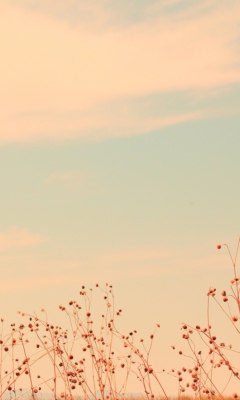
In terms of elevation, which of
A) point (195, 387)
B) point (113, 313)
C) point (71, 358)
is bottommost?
point (195, 387)

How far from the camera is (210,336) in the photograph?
5066mm

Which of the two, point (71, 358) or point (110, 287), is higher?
point (110, 287)

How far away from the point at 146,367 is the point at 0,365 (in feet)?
5.90

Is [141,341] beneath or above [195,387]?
above

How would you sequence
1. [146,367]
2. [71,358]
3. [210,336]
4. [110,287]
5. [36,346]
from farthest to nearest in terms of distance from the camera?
1. [110,287]
2. [36,346]
3. [71,358]
4. [146,367]
5. [210,336]

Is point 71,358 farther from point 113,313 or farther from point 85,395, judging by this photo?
point 113,313

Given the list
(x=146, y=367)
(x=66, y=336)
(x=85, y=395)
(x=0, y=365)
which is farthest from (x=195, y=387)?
(x=0, y=365)

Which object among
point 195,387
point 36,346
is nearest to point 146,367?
point 195,387

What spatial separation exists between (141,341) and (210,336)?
1.63 meters

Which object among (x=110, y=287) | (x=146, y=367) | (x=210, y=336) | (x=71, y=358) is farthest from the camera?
(x=110, y=287)

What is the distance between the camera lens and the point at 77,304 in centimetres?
703

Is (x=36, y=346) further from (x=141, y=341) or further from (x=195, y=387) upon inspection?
(x=195, y=387)

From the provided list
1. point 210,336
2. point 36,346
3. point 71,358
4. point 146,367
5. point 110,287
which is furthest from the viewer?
point 110,287

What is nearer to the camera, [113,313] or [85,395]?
[85,395]
